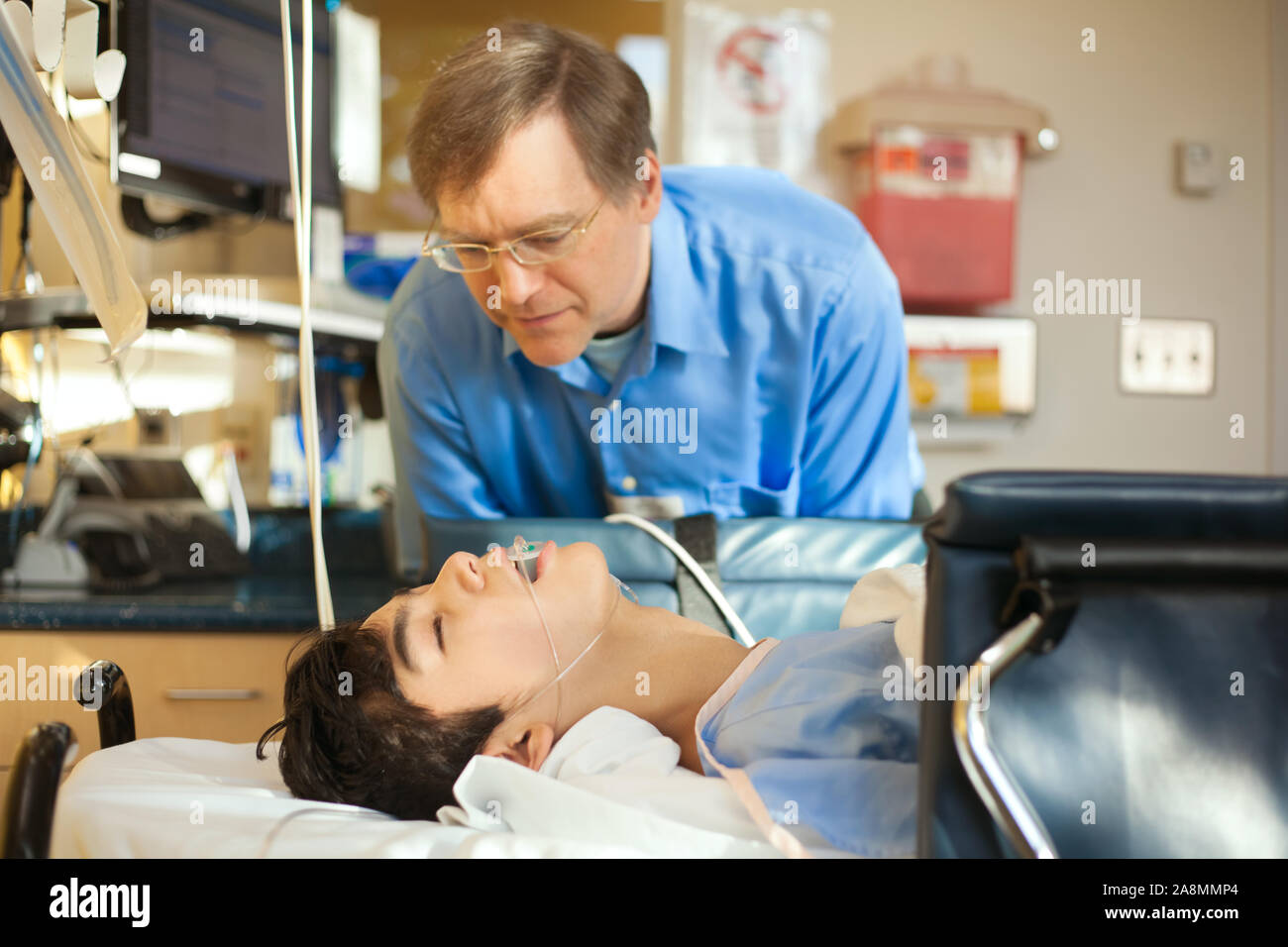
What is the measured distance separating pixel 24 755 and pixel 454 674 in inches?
15.5

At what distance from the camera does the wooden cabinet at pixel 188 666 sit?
136 centimetres

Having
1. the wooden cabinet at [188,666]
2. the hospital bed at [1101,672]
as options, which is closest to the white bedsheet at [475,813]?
the hospital bed at [1101,672]

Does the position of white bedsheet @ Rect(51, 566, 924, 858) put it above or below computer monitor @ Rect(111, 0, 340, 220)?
below

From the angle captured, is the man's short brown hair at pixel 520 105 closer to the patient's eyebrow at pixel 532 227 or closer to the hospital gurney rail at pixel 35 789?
the patient's eyebrow at pixel 532 227

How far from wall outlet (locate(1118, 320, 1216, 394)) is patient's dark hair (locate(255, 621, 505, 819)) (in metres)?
2.21

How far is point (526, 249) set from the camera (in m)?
1.20

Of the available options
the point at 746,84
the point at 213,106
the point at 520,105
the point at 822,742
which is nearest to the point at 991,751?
the point at 822,742

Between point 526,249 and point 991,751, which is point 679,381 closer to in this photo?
point 526,249

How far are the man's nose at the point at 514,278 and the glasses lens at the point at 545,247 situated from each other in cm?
1

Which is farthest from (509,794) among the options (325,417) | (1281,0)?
(1281,0)

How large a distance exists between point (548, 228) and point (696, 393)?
0.37 m

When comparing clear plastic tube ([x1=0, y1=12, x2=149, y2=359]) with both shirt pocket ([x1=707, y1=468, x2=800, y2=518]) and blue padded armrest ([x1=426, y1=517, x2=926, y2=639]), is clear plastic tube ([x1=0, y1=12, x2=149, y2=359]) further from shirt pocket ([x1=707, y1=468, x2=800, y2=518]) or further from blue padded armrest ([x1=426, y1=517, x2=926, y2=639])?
shirt pocket ([x1=707, y1=468, x2=800, y2=518])

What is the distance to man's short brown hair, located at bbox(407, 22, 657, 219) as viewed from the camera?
1.19 metres

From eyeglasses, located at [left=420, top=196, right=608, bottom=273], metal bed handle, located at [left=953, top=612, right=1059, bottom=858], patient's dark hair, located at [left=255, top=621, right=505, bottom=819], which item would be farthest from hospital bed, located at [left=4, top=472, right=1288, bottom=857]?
eyeglasses, located at [left=420, top=196, right=608, bottom=273]
